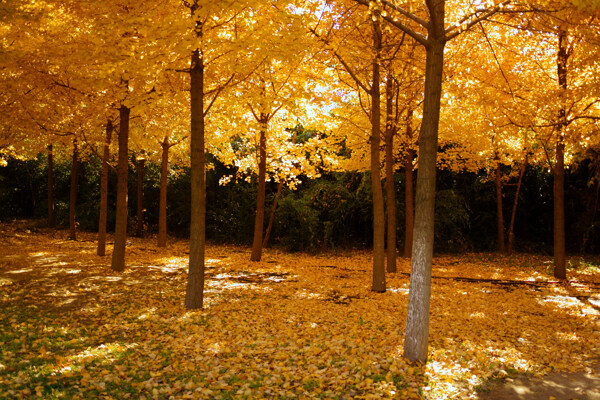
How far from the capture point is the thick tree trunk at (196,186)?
24.0ft

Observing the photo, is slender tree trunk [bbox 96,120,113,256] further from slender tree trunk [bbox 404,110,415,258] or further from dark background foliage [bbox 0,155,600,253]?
slender tree trunk [bbox 404,110,415,258]

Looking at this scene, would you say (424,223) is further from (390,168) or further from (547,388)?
(390,168)

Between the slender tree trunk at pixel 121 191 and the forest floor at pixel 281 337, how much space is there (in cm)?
47

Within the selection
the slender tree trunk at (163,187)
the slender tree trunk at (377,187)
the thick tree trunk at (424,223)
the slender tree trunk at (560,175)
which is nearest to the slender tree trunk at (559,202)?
the slender tree trunk at (560,175)

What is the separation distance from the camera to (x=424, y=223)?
5.20 m

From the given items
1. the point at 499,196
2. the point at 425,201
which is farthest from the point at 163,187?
the point at 425,201

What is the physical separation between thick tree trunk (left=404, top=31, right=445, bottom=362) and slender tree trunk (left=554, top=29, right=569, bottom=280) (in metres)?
5.82

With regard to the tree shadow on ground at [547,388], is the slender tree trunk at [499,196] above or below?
above

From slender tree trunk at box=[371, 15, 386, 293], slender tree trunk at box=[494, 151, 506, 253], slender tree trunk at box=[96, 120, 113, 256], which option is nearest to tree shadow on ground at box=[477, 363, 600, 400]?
slender tree trunk at box=[371, 15, 386, 293]

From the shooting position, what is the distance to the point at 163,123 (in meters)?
11.7

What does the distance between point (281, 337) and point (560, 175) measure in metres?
8.50

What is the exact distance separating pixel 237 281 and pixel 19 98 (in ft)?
22.4

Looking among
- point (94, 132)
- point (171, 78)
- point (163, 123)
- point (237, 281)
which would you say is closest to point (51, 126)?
point (94, 132)

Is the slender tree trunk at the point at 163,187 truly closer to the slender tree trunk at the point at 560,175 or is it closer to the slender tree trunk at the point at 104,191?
the slender tree trunk at the point at 104,191
